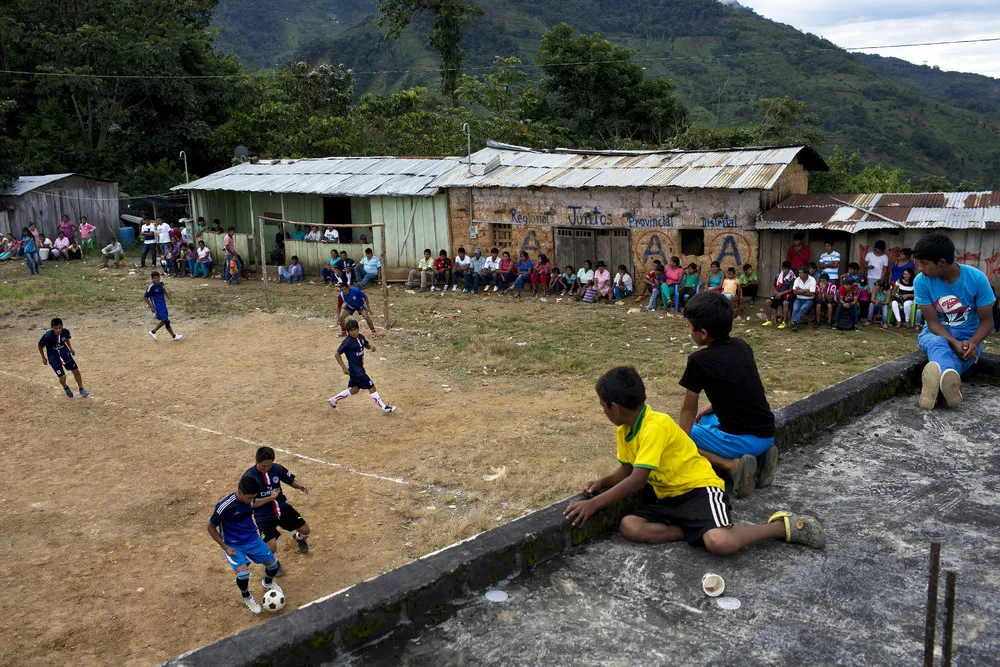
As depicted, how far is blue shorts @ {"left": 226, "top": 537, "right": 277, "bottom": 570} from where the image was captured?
577 centimetres

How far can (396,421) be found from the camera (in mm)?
10078

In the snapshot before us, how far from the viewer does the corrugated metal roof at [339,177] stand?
20297mm

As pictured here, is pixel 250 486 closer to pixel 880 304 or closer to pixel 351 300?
pixel 351 300

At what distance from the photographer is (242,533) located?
5762mm

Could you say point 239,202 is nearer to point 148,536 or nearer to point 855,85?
point 148,536

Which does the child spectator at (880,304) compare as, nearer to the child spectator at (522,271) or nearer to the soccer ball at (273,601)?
the child spectator at (522,271)

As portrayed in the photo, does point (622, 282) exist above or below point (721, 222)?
below

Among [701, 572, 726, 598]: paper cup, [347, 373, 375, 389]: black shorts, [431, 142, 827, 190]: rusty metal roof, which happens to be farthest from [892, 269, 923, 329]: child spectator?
[701, 572, 726, 598]: paper cup

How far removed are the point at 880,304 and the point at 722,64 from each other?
142 ft

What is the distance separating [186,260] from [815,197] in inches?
615

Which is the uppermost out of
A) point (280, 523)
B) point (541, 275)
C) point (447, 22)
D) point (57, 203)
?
point (447, 22)

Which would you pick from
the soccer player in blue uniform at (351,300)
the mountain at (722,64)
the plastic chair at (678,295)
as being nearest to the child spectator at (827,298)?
the plastic chair at (678,295)

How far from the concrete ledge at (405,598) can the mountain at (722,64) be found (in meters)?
39.2

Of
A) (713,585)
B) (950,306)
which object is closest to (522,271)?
(950,306)
